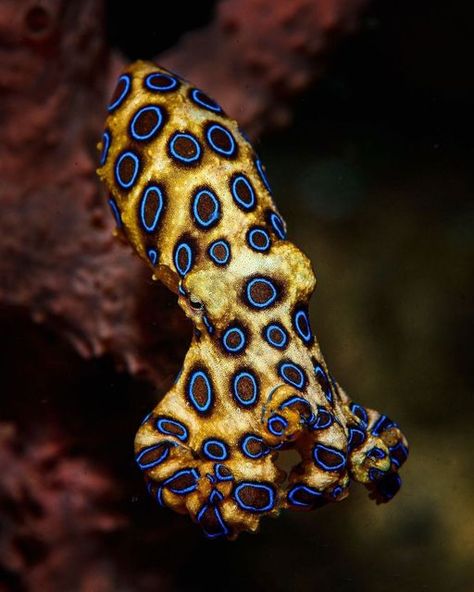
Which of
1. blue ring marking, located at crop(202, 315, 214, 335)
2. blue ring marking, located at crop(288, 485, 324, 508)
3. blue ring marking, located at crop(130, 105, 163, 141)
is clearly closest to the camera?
blue ring marking, located at crop(288, 485, 324, 508)

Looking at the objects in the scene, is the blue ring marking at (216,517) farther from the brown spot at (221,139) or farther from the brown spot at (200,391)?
the brown spot at (221,139)

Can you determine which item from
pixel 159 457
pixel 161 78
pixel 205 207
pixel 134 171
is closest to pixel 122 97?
pixel 161 78

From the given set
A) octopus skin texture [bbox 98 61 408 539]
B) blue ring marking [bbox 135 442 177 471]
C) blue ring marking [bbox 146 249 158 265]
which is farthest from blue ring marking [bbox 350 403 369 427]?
blue ring marking [bbox 146 249 158 265]

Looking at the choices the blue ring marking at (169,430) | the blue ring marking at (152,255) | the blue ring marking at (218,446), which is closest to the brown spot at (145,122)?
the blue ring marking at (152,255)

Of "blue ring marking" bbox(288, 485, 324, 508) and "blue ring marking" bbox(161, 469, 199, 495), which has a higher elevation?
"blue ring marking" bbox(288, 485, 324, 508)

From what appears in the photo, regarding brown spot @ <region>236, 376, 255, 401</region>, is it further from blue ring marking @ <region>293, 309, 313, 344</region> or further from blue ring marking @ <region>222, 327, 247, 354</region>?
blue ring marking @ <region>293, 309, 313, 344</region>

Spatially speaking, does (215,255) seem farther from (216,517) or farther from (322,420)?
(216,517)
